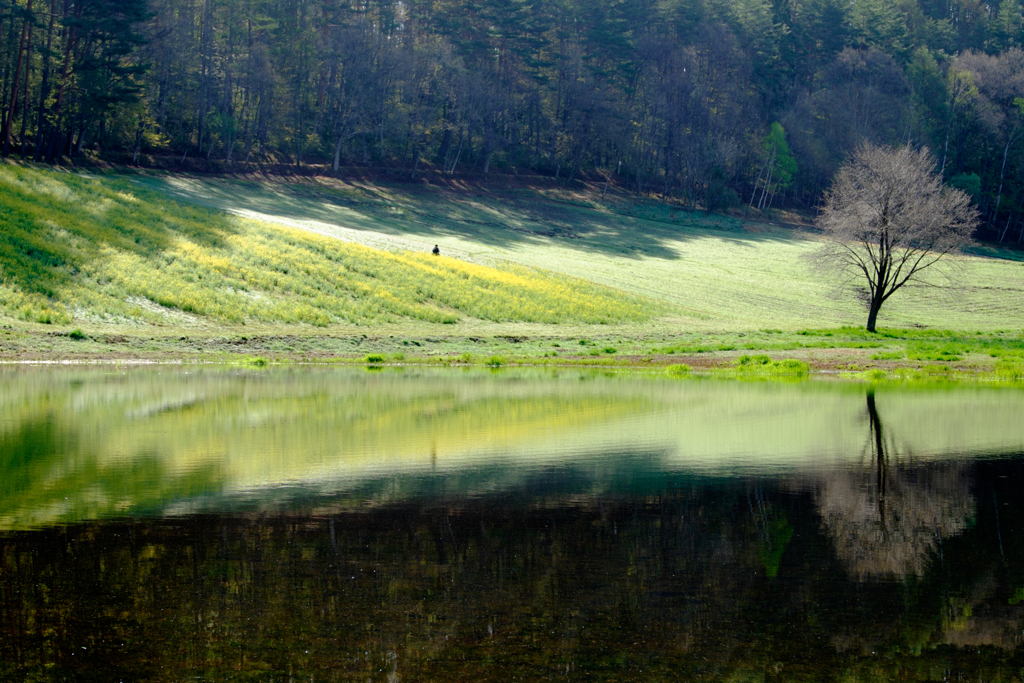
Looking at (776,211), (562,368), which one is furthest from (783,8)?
(562,368)

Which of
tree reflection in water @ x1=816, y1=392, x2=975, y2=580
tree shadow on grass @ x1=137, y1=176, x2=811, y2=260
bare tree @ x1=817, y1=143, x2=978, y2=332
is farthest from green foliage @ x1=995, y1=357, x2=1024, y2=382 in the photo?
tree shadow on grass @ x1=137, y1=176, x2=811, y2=260

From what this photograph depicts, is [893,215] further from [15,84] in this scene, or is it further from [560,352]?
[15,84]

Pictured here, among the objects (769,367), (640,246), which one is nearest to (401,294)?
(769,367)

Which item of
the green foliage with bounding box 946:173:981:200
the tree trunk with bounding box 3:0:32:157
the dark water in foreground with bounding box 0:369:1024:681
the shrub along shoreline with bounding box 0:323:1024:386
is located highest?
the green foliage with bounding box 946:173:981:200

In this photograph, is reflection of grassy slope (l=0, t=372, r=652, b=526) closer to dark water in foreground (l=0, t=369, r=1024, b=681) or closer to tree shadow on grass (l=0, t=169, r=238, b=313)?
dark water in foreground (l=0, t=369, r=1024, b=681)

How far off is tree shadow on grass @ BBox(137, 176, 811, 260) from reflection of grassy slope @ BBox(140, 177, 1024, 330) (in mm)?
154

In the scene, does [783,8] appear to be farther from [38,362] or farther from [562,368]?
[38,362]

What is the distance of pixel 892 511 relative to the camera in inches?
429

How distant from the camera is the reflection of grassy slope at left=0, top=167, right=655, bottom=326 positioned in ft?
120

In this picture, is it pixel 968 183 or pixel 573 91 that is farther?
pixel 573 91

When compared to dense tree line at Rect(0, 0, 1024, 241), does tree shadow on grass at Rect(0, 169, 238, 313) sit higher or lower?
lower

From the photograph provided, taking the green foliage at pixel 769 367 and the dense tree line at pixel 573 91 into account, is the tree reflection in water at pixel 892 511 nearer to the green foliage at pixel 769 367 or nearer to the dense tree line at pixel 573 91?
the green foliage at pixel 769 367

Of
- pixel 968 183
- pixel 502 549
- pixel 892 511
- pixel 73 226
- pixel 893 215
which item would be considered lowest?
pixel 73 226

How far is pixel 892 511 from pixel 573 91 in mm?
94933
